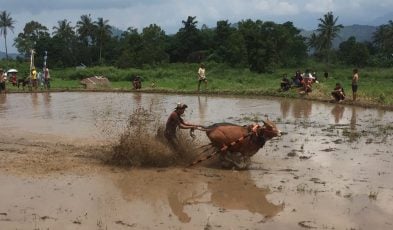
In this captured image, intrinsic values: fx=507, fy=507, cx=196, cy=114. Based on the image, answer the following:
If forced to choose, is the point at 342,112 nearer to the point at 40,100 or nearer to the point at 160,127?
the point at 160,127

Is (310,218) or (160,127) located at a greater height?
(160,127)

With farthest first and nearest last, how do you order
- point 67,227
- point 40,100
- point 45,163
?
point 40,100
point 45,163
point 67,227

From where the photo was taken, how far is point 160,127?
11711 millimetres

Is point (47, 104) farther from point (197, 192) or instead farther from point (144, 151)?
point (197, 192)

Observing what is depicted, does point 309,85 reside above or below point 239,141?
above

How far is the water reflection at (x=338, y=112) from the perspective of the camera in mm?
18828

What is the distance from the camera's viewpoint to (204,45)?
73.4 metres

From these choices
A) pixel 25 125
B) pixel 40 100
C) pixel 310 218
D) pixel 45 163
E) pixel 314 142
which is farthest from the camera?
pixel 40 100

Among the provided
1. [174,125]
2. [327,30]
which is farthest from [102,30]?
[174,125]

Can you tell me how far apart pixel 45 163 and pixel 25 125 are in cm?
624

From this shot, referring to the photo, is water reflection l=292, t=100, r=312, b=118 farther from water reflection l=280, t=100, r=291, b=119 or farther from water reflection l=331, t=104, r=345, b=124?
water reflection l=331, t=104, r=345, b=124

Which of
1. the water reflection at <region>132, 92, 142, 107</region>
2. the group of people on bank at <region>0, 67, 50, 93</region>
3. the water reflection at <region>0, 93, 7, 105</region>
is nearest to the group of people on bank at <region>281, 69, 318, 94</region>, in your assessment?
the water reflection at <region>132, 92, 142, 107</region>

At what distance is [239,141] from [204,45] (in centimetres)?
6367

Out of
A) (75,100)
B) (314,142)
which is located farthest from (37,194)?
(75,100)
